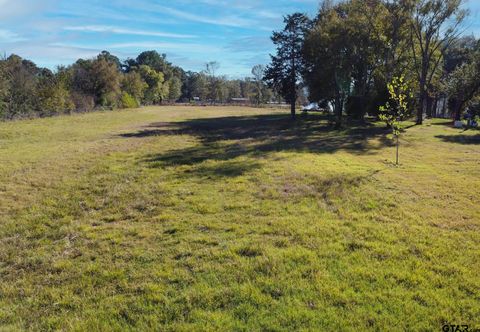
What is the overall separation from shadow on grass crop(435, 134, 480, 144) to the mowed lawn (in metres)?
8.92

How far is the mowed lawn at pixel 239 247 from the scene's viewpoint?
3.90m

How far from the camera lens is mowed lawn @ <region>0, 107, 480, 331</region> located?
3.90 m

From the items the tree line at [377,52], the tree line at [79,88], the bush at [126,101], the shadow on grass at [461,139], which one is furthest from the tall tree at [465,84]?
the bush at [126,101]

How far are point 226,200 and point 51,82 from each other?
1467 inches

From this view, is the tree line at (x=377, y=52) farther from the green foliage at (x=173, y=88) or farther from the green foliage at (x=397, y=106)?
the green foliage at (x=173, y=88)

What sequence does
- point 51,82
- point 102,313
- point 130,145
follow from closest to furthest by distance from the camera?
point 102,313
point 130,145
point 51,82

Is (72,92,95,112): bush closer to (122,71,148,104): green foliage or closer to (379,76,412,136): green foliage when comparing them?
(122,71,148,104): green foliage

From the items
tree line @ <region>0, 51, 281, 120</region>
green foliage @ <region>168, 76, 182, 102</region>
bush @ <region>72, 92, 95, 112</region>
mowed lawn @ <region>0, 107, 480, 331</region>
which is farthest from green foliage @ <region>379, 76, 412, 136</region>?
green foliage @ <region>168, 76, 182, 102</region>

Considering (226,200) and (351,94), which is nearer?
(226,200)

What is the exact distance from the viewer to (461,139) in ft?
67.3

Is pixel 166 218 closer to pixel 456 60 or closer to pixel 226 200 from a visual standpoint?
pixel 226 200

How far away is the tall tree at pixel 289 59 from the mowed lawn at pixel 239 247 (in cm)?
2744

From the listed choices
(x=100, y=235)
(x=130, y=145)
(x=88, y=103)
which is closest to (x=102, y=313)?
(x=100, y=235)

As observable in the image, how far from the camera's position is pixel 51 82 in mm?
38062
